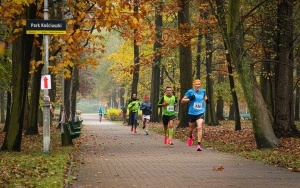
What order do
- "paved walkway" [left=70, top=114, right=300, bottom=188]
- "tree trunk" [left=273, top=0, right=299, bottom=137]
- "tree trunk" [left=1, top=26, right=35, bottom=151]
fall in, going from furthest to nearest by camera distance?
"tree trunk" [left=273, top=0, right=299, bottom=137]
"tree trunk" [left=1, top=26, right=35, bottom=151]
"paved walkway" [left=70, top=114, right=300, bottom=188]

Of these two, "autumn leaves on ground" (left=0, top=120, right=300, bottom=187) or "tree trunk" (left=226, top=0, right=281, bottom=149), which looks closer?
"autumn leaves on ground" (left=0, top=120, right=300, bottom=187)

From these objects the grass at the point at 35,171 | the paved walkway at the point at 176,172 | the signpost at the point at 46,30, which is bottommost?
the paved walkway at the point at 176,172

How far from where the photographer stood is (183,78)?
24953 millimetres

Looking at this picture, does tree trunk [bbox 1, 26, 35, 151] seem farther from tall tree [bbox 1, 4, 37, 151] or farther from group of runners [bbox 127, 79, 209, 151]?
group of runners [bbox 127, 79, 209, 151]

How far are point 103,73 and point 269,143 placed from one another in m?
80.3

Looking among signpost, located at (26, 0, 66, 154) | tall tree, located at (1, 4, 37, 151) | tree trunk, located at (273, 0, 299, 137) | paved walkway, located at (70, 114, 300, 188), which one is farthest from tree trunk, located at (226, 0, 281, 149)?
tall tree, located at (1, 4, 37, 151)

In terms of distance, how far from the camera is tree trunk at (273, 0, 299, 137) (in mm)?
17312

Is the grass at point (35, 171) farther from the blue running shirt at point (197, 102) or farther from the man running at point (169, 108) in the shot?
the man running at point (169, 108)

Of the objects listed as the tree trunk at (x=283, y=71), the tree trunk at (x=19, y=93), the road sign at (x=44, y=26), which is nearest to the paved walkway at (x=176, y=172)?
the tree trunk at (x=19, y=93)

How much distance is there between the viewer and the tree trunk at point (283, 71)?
1731 cm

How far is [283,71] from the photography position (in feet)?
57.7

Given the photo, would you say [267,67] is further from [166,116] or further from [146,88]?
[146,88]

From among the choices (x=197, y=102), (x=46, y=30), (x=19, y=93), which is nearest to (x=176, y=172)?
(x=197, y=102)

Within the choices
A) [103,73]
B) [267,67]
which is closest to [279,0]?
[267,67]
